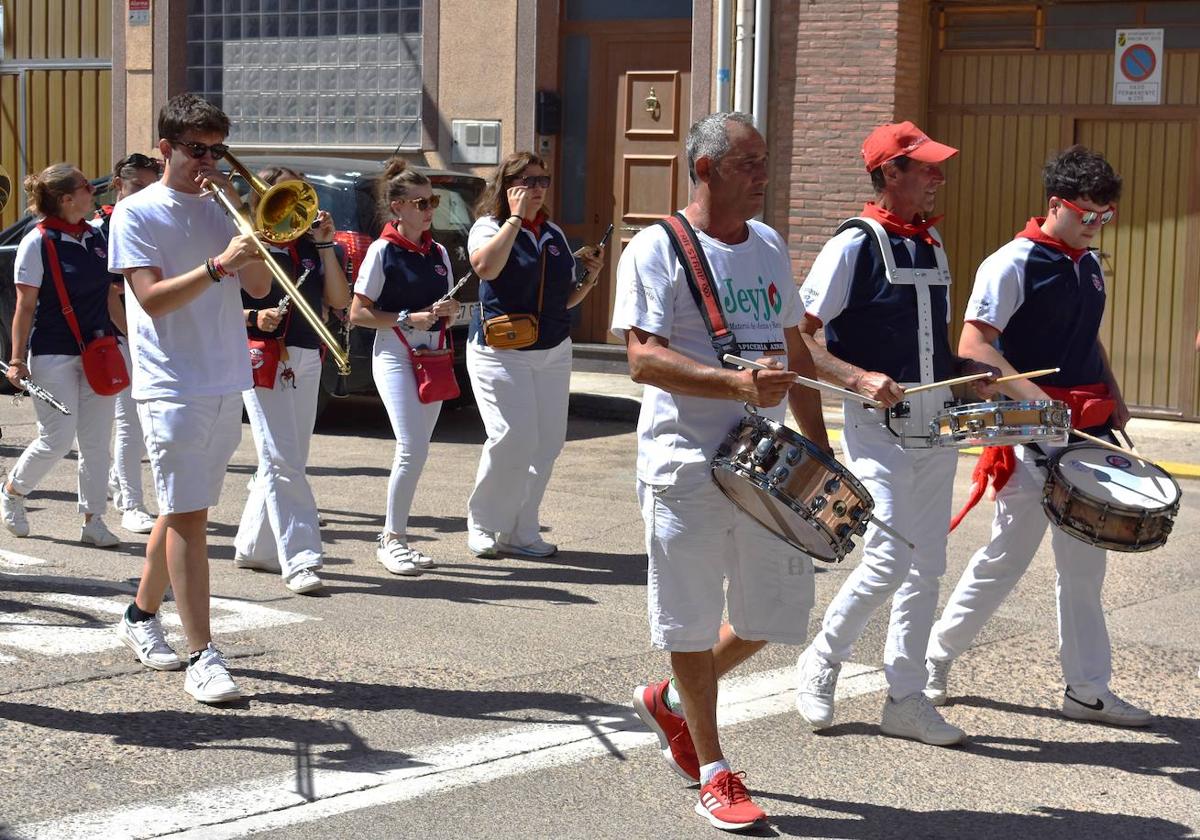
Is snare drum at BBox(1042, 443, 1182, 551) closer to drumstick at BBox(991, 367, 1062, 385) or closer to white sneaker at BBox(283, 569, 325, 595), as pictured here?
drumstick at BBox(991, 367, 1062, 385)

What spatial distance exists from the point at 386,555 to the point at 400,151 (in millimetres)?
9499

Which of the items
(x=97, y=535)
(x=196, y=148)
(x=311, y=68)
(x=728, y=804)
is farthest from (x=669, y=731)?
(x=311, y=68)

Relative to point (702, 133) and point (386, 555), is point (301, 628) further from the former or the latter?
point (702, 133)

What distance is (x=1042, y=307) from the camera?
611cm

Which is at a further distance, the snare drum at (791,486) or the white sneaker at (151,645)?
the white sneaker at (151,645)

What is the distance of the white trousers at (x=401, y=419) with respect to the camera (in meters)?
8.39

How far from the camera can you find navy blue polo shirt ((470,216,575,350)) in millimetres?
8484

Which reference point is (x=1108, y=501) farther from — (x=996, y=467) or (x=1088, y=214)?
(x=1088, y=214)

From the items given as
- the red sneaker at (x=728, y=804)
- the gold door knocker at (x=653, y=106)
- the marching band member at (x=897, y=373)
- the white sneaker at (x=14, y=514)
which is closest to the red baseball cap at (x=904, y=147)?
the marching band member at (x=897, y=373)

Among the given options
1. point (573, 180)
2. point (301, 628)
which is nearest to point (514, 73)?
point (573, 180)

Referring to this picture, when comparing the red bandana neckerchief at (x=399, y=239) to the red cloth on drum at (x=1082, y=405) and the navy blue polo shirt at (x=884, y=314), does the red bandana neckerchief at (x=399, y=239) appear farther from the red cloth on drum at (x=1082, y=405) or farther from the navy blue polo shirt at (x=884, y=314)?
the red cloth on drum at (x=1082, y=405)

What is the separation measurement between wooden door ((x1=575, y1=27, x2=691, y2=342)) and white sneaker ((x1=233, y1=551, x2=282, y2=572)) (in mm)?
7894

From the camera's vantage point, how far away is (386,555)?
838 centimetres

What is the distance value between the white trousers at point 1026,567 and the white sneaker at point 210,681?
250cm
